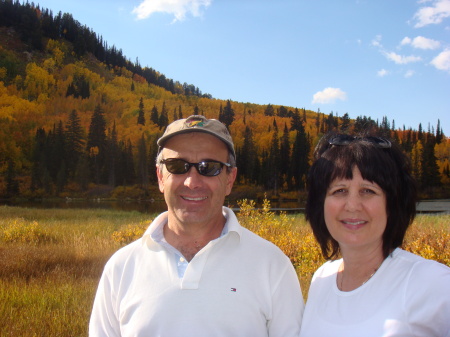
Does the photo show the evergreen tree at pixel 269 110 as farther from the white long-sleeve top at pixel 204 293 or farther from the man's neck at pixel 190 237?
the white long-sleeve top at pixel 204 293

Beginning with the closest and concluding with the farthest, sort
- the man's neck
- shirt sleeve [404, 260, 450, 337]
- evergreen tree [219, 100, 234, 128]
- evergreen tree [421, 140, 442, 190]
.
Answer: shirt sleeve [404, 260, 450, 337] → the man's neck → evergreen tree [421, 140, 442, 190] → evergreen tree [219, 100, 234, 128]

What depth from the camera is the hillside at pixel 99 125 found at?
5919 centimetres

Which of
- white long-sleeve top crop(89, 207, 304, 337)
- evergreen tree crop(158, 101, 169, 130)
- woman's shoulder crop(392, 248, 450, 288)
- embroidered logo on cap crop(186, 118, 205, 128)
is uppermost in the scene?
evergreen tree crop(158, 101, 169, 130)

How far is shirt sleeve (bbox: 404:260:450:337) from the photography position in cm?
153

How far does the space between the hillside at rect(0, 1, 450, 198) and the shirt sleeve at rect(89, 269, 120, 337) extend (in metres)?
28.8

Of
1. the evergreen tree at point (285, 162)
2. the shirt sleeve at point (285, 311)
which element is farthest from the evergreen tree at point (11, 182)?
the shirt sleeve at point (285, 311)

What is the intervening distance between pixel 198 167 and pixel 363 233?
40.7 inches

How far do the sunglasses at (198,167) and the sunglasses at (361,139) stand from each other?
0.71m

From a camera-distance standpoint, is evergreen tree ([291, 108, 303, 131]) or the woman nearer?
the woman

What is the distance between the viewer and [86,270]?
7.54 meters

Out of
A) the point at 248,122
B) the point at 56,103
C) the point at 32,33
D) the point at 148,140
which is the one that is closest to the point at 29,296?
the point at 148,140

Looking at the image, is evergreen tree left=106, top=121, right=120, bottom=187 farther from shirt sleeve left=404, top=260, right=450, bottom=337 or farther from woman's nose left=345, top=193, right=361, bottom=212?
shirt sleeve left=404, top=260, right=450, bottom=337

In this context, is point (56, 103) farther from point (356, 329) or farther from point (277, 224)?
point (356, 329)

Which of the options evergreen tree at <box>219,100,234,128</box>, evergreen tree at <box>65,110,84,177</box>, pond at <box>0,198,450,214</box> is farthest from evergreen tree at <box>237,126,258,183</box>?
evergreen tree at <box>65,110,84,177</box>
